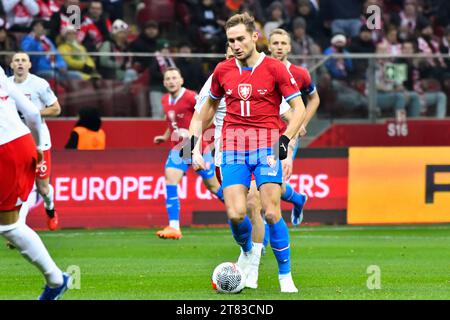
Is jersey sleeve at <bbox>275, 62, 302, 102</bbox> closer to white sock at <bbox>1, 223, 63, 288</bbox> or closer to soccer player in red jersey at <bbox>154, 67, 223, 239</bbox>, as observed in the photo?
white sock at <bbox>1, 223, 63, 288</bbox>

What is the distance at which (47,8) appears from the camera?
22469mm

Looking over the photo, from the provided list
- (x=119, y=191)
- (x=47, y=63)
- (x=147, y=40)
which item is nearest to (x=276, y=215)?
(x=119, y=191)

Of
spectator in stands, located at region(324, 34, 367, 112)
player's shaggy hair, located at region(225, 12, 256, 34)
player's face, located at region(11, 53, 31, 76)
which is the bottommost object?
spectator in stands, located at region(324, 34, 367, 112)

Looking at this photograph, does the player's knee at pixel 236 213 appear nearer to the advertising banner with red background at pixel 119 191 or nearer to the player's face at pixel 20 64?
the player's face at pixel 20 64

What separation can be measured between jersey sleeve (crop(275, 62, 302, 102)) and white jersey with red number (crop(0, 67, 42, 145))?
2591 mm

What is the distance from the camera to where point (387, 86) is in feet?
70.7

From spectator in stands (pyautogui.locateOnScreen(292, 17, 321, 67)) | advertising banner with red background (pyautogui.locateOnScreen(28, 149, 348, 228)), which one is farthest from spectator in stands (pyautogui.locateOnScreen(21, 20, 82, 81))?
spectator in stands (pyautogui.locateOnScreen(292, 17, 321, 67))

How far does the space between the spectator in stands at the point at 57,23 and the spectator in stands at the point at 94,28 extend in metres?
0.32

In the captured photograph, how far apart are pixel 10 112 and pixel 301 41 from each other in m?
14.1

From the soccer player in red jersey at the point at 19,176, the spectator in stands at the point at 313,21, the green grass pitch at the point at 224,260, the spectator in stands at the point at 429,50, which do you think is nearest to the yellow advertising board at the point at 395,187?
the green grass pitch at the point at 224,260

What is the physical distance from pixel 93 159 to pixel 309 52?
18.4ft

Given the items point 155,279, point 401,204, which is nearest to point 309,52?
point 401,204

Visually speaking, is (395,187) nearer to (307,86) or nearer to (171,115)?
(171,115)

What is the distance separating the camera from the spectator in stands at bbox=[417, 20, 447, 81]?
22.0m
